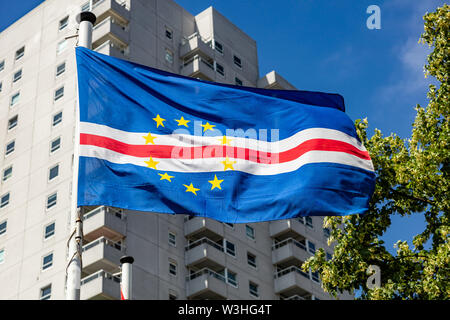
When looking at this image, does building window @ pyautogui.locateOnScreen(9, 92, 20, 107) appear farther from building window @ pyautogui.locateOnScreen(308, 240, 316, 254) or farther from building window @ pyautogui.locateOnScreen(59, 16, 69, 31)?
building window @ pyautogui.locateOnScreen(308, 240, 316, 254)

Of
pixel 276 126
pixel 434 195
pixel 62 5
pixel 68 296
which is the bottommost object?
pixel 68 296

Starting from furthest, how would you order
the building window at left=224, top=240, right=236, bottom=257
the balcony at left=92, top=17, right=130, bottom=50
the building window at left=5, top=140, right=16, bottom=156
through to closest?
the building window at left=5, top=140, right=16, bottom=156 → the balcony at left=92, top=17, right=130, bottom=50 → the building window at left=224, top=240, right=236, bottom=257

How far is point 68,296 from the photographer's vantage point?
489 inches

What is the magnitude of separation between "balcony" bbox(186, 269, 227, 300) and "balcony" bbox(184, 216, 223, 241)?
9.89 ft

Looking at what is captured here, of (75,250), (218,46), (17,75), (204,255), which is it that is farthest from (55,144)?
(75,250)

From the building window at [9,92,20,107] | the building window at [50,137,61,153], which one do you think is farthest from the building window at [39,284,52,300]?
the building window at [9,92,20,107]

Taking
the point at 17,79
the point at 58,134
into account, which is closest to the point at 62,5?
the point at 17,79

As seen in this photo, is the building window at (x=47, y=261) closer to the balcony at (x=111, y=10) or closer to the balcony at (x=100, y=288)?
the balcony at (x=100, y=288)

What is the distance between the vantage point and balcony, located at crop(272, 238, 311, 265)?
69250 millimetres

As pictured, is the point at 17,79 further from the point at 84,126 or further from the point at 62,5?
the point at 84,126

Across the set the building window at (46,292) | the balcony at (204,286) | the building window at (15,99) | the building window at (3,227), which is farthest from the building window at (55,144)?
the balcony at (204,286)

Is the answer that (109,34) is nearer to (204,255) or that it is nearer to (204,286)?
(204,255)

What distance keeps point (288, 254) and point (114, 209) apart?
1690 centimetres

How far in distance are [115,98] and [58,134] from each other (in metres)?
50.3
